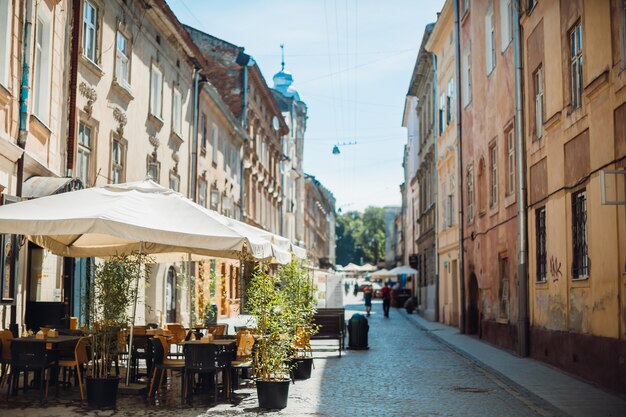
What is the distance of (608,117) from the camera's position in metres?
11.9

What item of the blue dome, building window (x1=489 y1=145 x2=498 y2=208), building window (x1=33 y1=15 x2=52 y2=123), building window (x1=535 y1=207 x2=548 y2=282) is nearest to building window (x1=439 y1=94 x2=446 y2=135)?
building window (x1=489 y1=145 x2=498 y2=208)

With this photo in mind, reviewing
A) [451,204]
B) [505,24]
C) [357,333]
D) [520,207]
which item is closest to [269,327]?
[520,207]

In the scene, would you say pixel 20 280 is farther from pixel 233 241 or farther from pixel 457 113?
pixel 457 113

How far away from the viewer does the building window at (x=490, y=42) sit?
21559 mm

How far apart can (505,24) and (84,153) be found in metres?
10.9

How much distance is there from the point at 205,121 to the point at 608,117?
21.3 m

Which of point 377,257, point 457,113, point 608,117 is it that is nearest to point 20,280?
point 608,117

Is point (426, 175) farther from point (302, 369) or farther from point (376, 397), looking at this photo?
point (376, 397)

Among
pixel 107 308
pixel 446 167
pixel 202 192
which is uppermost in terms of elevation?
pixel 446 167

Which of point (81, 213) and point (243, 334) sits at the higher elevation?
point (81, 213)

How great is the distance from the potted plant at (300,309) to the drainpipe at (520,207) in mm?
4659

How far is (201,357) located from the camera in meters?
10.7

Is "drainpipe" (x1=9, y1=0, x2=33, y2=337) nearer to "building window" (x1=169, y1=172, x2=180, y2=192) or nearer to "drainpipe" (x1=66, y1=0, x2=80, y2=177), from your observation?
"drainpipe" (x1=66, y1=0, x2=80, y2=177)

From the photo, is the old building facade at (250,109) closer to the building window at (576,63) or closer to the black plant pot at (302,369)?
the black plant pot at (302,369)
